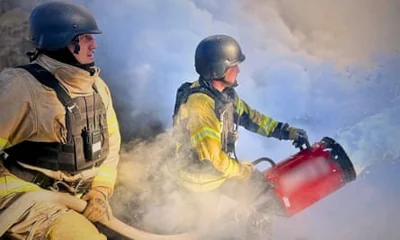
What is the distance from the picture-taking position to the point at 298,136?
2.26 meters

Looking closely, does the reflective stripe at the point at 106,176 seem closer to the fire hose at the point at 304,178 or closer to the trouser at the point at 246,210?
the fire hose at the point at 304,178

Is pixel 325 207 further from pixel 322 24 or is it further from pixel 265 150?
pixel 322 24

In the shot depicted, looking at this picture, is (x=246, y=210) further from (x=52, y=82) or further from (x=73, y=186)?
(x=52, y=82)

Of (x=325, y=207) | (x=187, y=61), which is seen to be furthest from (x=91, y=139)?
(x=325, y=207)

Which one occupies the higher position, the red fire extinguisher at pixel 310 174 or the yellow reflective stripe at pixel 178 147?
the red fire extinguisher at pixel 310 174

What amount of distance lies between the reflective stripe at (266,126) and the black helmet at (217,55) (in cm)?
23

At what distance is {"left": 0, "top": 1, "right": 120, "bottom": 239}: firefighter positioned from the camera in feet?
6.79

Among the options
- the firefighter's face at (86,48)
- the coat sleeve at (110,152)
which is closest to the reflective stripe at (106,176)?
the coat sleeve at (110,152)

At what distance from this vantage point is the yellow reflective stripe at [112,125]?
222 cm

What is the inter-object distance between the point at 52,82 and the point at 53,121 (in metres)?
0.13

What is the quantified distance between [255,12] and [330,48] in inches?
11.9

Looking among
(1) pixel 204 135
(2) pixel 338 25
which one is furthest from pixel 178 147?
(2) pixel 338 25

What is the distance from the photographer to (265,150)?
2279mm

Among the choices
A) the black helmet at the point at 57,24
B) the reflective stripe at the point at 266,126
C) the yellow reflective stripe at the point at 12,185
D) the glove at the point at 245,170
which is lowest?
the yellow reflective stripe at the point at 12,185
